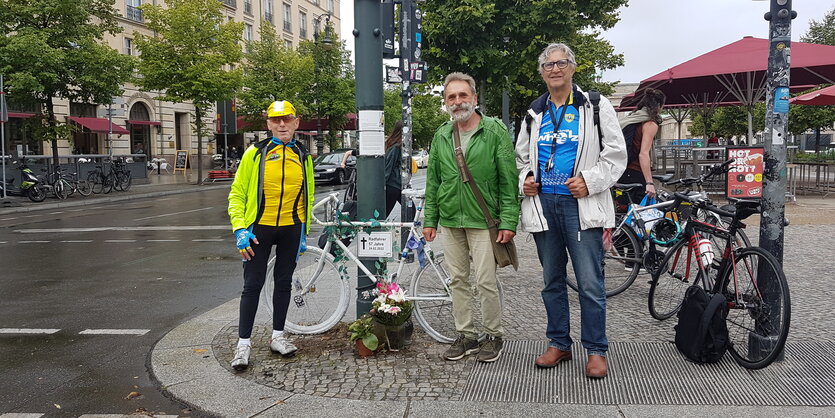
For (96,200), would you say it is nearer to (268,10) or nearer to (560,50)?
(560,50)

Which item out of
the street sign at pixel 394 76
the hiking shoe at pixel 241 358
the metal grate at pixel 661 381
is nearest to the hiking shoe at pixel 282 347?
the hiking shoe at pixel 241 358

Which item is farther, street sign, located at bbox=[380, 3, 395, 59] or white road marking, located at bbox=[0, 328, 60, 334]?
white road marking, located at bbox=[0, 328, 60, 334]

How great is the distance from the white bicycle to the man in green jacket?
0.30m

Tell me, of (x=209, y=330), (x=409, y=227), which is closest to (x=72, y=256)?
(x=209, y=330)

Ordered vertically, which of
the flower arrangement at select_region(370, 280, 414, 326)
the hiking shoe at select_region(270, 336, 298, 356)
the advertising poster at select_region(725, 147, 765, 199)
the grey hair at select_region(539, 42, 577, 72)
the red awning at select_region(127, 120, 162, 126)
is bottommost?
the hiking shoe at select_region(270, 336, 298, 356)

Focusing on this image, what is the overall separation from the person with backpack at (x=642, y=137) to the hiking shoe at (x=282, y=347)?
3.71 meters

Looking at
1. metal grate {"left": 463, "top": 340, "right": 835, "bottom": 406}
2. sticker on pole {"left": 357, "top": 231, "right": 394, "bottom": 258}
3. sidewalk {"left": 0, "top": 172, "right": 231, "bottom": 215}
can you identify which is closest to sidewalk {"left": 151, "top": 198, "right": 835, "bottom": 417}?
metal grate {"left": 463, "top": 340, "right": 835, "bottom": 406}

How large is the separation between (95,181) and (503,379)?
2148cm

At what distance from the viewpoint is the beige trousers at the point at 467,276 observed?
4.13 m

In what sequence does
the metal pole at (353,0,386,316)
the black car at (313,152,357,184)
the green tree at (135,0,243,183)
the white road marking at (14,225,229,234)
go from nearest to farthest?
the metal pole at (353,0,386,316) < the white road marking at (14,225,229,234) < the black car at (313,152,357,184) < the green tree at (135,0,243,183)

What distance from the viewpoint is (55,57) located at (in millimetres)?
18453

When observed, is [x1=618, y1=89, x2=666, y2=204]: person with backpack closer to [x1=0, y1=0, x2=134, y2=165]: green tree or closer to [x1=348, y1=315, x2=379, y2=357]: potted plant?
[x1=348, y1=315, x2=379, y2=357]: potted plant

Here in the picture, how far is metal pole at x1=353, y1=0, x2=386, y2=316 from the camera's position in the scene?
462cm

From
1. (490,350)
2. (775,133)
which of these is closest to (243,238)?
(490,350)
